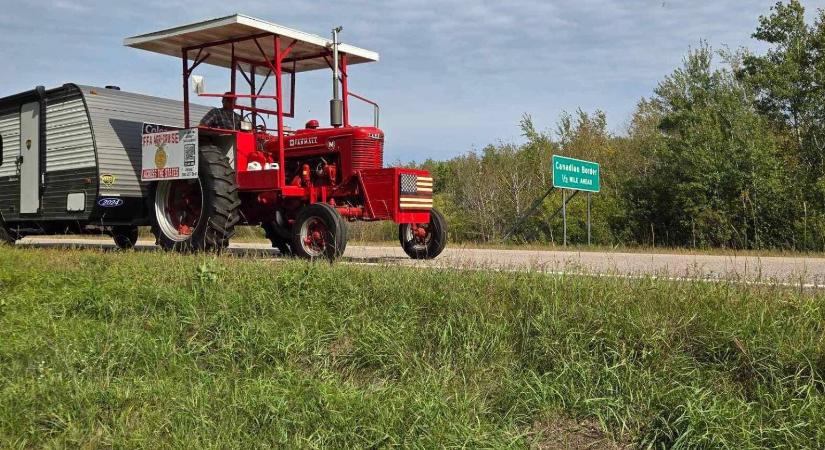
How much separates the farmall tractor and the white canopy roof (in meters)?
0.01

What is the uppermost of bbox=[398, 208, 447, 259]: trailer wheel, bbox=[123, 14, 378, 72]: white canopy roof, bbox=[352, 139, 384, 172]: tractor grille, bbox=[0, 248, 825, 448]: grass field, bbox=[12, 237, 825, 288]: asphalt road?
→ bbox=[123, 14, 378, 72]: white canopy roof

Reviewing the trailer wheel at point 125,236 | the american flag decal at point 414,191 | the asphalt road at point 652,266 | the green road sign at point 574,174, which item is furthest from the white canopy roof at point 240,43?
the green road sign at point 574,174

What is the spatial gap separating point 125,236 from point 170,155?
395cm

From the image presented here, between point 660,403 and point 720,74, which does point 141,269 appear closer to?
point 660,403

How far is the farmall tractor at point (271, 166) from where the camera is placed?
31.3 feet

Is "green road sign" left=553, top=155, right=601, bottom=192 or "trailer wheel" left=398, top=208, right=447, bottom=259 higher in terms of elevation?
"green road sign" left=553, top=155, right=601, bottom=192

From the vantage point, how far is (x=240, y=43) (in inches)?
400

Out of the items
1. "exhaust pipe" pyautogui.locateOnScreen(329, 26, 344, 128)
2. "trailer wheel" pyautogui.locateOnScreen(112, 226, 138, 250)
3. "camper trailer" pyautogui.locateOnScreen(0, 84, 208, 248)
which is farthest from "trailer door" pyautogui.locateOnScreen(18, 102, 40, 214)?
"exhaust pipe" pyautogui.locateOnScreen(329, 26, 344, 128)

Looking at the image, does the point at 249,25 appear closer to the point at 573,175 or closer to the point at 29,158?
the point at 29,158

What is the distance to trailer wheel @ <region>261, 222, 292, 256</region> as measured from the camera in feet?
35.0

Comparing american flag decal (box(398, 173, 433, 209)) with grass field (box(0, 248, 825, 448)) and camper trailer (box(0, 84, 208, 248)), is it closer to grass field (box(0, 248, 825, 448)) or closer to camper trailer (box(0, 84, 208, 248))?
grass field (box(0, 248, 825, 448))

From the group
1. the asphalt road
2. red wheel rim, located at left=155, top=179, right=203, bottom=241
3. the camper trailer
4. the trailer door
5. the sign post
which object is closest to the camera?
the asphalt road

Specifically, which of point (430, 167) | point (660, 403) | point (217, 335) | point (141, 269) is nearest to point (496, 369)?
point (660, 403)

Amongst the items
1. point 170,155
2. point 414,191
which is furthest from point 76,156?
point 414,191
